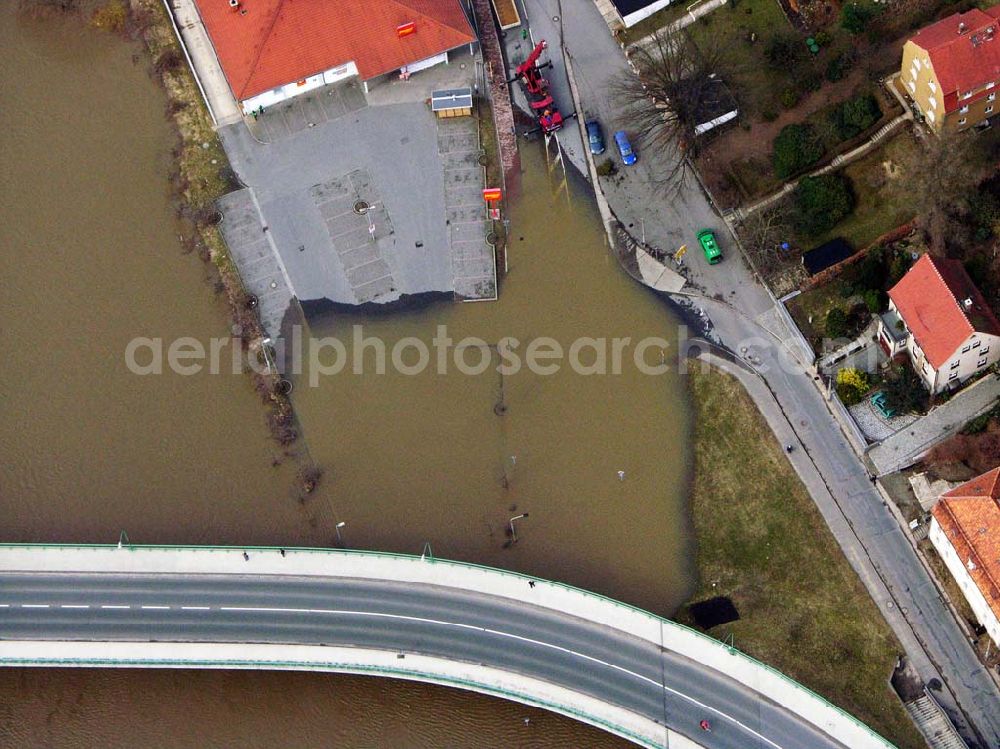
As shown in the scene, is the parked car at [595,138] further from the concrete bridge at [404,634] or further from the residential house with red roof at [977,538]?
the residential house with red roof at [977,538]

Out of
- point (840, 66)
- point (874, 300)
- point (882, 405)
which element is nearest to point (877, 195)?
point (874, 300)

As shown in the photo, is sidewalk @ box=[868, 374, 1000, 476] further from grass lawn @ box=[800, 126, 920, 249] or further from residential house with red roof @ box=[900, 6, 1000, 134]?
residential house with red roof @ box=[900, 6, 1000, 134]

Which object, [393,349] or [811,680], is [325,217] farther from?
[811,680]

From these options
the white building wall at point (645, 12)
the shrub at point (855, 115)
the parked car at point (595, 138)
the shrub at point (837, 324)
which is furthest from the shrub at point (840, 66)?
the shrub at point (837, 324)

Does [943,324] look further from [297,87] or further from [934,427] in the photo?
[297,87]

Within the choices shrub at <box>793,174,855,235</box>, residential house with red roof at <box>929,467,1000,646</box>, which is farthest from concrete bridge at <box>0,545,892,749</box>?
shrub at <box>793,174,855,235</box>
